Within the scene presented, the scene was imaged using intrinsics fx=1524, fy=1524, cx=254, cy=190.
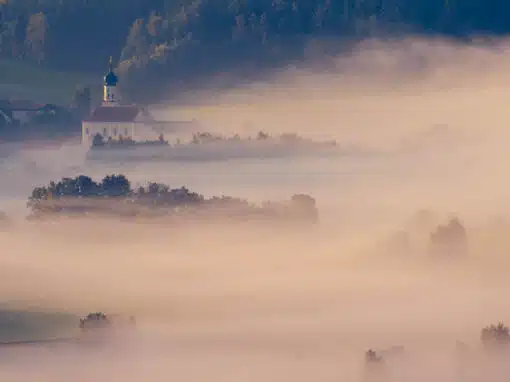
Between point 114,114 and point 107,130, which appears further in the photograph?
point 114,114

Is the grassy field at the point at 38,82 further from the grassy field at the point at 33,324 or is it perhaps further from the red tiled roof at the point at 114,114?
the grassy field at the point at 33,324

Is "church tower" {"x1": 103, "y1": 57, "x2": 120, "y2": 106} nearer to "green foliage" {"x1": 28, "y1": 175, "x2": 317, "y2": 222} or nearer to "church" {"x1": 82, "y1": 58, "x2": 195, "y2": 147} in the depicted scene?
"church" {"x1": 82, "y1": 58, "x2": 195, "y2": 147}

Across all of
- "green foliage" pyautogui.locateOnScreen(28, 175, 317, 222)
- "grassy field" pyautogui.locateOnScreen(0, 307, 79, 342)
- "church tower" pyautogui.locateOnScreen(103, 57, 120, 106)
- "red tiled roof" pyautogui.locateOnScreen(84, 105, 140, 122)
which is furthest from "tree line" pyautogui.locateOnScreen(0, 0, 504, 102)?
"grassy field" pyautogui.locateOnScreen(0, 307, 79, 342)

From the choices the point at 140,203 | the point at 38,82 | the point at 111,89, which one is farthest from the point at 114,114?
the point at 140,203

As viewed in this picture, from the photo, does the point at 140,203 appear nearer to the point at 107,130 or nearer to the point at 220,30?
the point at 107,130

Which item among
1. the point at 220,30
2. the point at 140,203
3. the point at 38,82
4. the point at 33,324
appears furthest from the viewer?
the point at 38,82

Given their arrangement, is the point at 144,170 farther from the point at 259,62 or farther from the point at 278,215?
the point at 259,62
